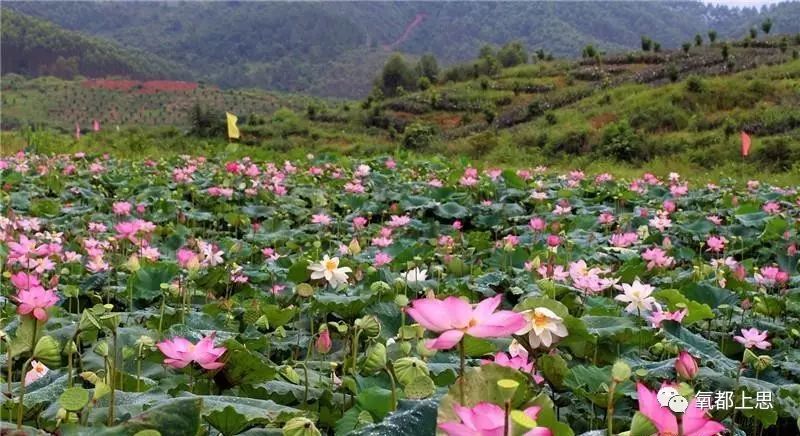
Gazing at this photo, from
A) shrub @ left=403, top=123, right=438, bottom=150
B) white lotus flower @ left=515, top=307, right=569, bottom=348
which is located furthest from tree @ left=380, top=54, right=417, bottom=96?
white lotus flower @ left=515, top=307, right=569, bottom=348

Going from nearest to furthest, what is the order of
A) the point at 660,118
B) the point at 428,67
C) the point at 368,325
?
1. the point at 368,325
2. the point at 660,118
3. the point at 428,67

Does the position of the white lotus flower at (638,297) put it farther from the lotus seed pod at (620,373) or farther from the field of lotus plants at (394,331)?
the lotus seed pod at (620,373)

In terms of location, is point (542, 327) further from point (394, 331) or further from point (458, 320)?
point (394, 331)

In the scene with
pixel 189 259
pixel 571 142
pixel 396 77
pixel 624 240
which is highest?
pixel 189 259

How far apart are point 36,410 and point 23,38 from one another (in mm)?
86976

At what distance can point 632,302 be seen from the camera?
1.67m

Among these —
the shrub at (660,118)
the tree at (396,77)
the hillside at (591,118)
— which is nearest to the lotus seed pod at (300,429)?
the hillside at (591,118)

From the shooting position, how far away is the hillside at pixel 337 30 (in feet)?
373

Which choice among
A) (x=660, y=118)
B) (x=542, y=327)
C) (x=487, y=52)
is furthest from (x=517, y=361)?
(x=487, y=52)

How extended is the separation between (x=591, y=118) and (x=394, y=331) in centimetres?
1874

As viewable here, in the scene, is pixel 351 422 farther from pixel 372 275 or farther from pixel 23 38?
pixel 23 38

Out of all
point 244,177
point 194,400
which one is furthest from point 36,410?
point 244,177

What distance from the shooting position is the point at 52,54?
Answer: 7662cm

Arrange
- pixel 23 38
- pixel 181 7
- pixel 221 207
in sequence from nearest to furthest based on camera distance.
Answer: pixel 221 207 < pixel 23 38 < pixel 181 7
